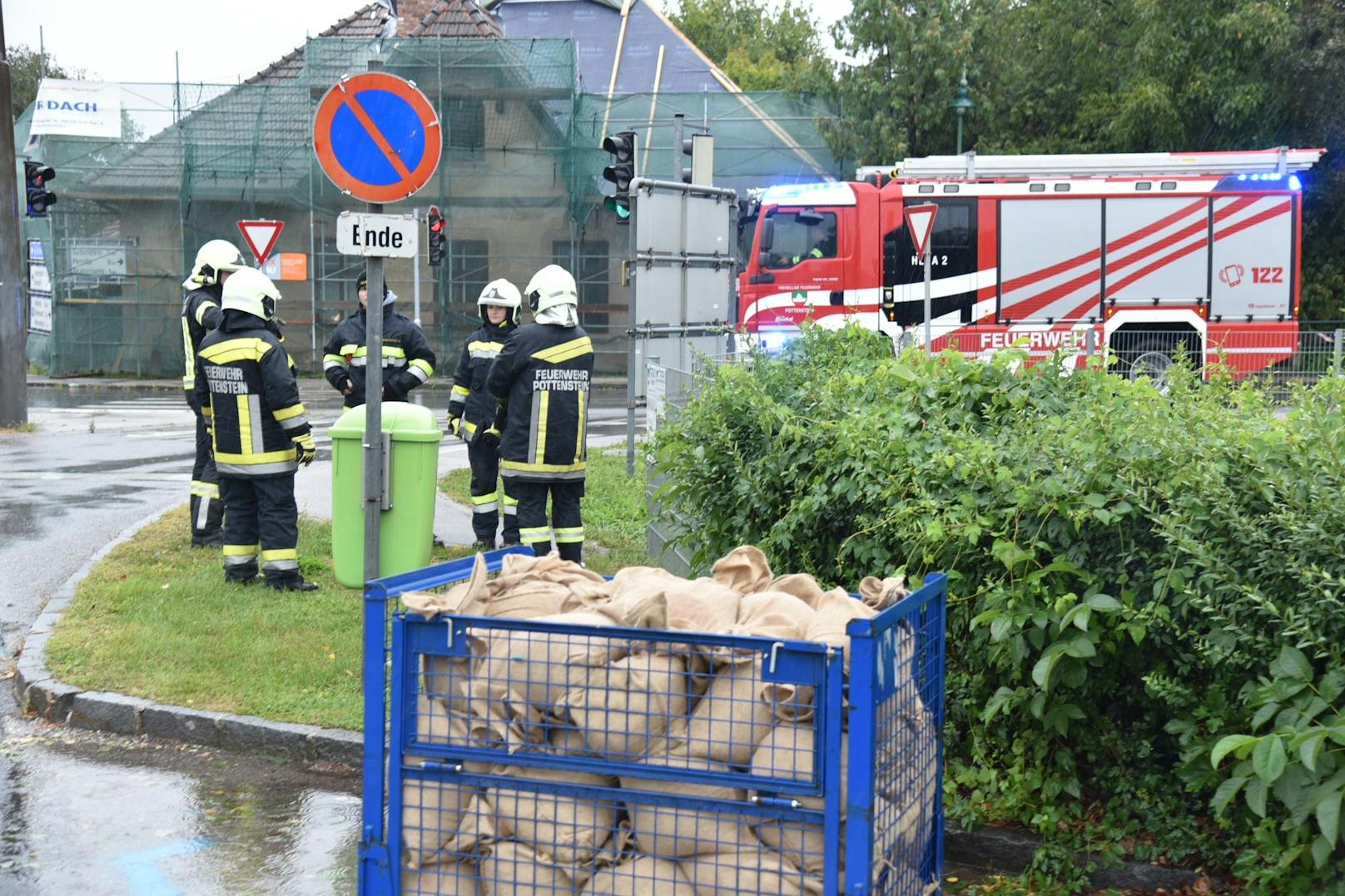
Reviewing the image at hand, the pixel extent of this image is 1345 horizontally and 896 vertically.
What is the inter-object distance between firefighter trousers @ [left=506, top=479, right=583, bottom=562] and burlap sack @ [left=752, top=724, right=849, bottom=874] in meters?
5.69

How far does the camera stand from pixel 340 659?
714cm

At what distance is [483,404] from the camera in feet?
34.6

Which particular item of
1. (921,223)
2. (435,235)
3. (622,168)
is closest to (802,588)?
(622,168)

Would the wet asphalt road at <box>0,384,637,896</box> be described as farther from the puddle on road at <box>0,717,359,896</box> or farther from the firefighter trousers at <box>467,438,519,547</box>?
the firefighter trousers at <box>467,438,519,547</box>

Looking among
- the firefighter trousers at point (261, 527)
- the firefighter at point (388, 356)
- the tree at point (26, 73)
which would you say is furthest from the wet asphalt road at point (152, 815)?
the tree at point (26, 73)

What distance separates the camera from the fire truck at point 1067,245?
22062 mm

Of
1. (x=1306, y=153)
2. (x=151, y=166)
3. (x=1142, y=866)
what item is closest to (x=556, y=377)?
(x=1142, y=866)

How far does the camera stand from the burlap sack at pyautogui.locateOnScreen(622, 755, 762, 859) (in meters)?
3.02

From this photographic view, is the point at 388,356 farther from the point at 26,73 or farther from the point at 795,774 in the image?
the point at 26,73

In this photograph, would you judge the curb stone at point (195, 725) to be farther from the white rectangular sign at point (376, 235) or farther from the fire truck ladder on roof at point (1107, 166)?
the fire truck ladder on roof at point (1107, 166)

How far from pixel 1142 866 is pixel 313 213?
101 feet

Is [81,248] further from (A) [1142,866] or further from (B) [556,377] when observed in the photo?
(A) [1142,866]

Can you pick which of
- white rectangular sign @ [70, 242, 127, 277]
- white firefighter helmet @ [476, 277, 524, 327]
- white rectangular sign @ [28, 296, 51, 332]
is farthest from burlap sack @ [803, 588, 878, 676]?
white rectangular sign @ [70, 242, 127, 277]

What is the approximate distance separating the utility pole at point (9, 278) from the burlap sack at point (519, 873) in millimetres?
17833
